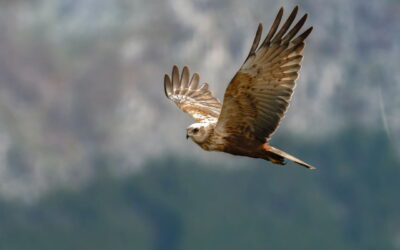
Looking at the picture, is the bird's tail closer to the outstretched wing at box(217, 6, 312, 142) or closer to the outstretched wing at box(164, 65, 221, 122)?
the outstretched wing at box(217, 6, 312, 142)

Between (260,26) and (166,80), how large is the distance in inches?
254

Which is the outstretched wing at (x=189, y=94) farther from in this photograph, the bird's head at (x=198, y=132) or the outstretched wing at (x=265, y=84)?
the outstretched wing at (x=265, y=84)

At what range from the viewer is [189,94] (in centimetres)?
1753

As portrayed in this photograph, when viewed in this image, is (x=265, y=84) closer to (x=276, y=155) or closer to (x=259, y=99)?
(x=259, y=99)

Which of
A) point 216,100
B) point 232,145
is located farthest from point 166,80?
point 232,145

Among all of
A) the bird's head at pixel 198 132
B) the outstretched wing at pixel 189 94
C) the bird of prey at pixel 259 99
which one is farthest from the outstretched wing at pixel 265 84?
the outstretched wing at pixel 189 94

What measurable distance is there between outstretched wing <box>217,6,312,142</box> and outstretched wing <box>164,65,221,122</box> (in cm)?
354

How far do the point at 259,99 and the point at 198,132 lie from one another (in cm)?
156

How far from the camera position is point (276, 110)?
41.2 feet

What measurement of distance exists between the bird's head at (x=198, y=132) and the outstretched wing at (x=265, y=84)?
376 mm

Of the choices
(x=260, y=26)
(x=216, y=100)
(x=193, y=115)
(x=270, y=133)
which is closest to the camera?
(x=260, y=26)

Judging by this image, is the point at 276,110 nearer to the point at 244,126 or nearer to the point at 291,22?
the point at 244,126

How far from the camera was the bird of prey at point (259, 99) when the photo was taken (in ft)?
40.1

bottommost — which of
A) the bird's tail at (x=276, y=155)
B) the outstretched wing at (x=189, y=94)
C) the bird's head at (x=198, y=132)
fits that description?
the bird's tail at (x=276, y=155)
